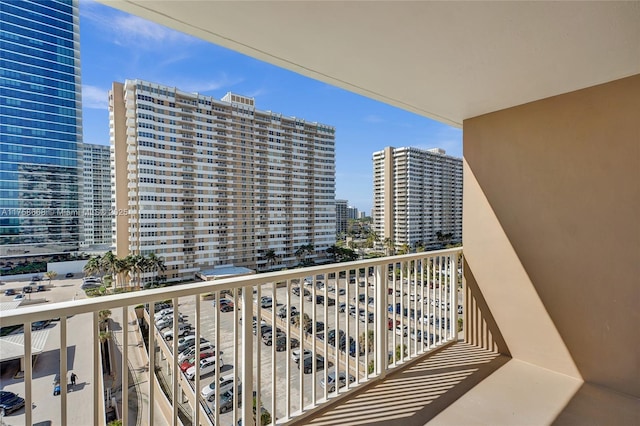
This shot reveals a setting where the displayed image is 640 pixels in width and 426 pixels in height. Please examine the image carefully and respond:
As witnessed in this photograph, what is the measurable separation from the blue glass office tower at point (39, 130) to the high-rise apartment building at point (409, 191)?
1111 cm

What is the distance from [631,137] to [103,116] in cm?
417

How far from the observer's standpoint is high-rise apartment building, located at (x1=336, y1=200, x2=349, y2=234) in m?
12.0

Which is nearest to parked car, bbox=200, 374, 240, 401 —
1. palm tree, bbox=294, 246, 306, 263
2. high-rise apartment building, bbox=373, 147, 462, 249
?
palm tree, bbox=294, 246, 306, 263

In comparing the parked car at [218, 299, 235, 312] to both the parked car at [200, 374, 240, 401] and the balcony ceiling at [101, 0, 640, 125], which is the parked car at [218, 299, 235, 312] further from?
the balcony ceiling at [101, 0, 640, 125]

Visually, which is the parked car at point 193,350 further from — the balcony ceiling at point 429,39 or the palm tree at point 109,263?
the balcony ceiling at point 429,39

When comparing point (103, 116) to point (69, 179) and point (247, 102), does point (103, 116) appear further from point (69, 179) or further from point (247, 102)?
point (247, 102)

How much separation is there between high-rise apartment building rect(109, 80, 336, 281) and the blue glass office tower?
91cm

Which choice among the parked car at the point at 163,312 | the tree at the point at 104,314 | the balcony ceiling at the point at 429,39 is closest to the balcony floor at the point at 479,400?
the parked car at the point at 163,312

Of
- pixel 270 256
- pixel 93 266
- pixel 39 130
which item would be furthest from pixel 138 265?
pixel 270 256

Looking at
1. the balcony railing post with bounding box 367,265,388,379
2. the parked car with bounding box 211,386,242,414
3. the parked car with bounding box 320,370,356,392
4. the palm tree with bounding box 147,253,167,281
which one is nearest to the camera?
the parked car with bounding box 211,386,242,414

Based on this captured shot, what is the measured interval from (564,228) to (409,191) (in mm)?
10832

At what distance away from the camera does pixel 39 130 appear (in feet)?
5.76

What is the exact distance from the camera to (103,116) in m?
2.61

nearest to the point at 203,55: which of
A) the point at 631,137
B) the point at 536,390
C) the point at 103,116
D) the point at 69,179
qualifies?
the point at 103,116
